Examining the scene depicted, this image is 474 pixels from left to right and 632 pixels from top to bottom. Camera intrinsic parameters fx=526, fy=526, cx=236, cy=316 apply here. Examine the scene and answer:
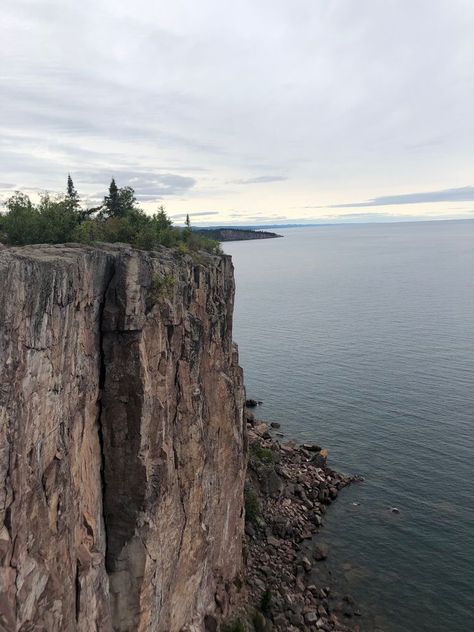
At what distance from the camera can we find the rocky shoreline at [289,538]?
34.4 meters

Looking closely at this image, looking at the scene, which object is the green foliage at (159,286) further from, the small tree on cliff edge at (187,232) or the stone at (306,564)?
the stone at (306,564)

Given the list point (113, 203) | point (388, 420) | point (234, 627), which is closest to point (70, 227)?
point (113, 203)

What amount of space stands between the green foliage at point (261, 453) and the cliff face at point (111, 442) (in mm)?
17138

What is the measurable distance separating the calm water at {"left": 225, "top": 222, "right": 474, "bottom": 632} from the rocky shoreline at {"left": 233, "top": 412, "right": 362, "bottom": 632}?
1633mm

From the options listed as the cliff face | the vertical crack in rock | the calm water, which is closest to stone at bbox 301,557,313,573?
the calm water

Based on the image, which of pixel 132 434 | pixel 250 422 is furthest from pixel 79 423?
pixel 250 422

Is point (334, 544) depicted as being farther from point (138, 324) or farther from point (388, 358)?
point (388, 358)

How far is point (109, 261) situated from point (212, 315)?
11.9 metres

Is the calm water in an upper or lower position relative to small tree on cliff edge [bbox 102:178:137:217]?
lower

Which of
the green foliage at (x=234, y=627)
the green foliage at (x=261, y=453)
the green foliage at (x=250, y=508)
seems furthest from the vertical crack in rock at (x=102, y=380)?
the green foliage at (x=261, y=453)

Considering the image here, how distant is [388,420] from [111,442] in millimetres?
45654

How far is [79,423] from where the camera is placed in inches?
717

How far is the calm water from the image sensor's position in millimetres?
38062

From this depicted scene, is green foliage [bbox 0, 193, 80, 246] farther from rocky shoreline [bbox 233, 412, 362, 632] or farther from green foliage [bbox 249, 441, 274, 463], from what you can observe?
green foliage [bbox 249, 441, 274, 463]
